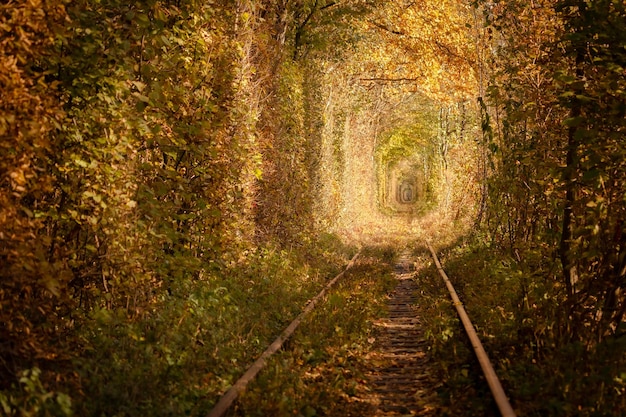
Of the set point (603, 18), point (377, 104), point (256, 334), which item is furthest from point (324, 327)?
point (377, 104)

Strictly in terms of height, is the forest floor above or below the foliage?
below

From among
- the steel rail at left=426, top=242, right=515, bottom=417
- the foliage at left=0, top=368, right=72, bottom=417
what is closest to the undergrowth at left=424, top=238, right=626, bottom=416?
the steel rail at left=426, top=242, right=515, bottom=417

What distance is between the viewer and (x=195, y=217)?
10.3 metres

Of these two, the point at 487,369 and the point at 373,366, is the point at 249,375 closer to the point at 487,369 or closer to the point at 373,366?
the point at 373,366

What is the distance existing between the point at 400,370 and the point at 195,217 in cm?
385

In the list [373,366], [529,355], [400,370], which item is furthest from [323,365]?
[529,355]

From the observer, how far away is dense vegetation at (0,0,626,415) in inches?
223

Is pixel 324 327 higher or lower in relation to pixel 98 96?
lower

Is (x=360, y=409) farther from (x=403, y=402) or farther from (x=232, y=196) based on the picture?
(x=232, y=196)

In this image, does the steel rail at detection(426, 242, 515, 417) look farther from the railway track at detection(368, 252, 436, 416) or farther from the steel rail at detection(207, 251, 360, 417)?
the steel rail at detection(207, 251, 360, 417)

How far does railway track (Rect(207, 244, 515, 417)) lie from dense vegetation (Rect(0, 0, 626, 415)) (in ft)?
0.84

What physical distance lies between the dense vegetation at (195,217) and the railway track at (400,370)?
255mm

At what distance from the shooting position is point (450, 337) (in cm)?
920

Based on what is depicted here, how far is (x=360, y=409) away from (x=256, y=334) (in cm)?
301
